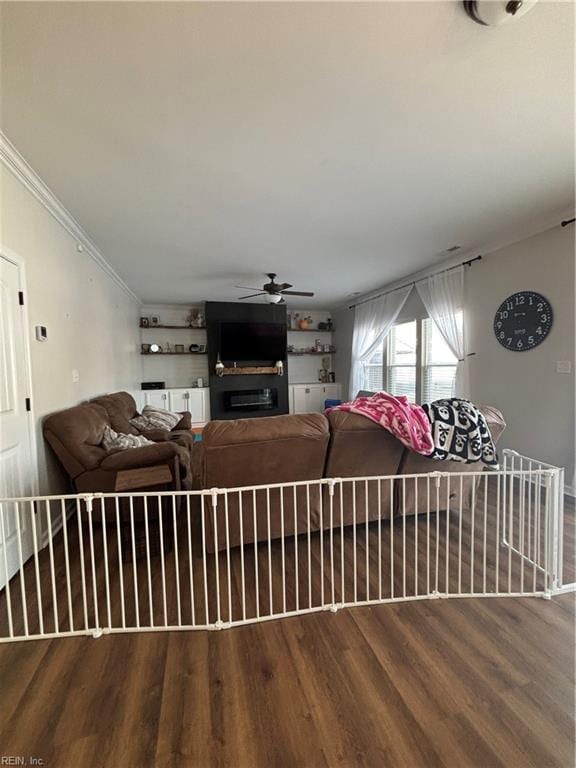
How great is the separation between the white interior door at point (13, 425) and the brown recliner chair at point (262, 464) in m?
1.15

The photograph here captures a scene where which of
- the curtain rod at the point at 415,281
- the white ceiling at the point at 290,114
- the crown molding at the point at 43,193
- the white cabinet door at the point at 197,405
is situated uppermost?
the white ceiling at the point at 290,114

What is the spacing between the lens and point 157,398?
20.3 ft

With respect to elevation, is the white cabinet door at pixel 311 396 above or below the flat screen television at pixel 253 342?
below

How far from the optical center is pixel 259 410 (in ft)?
22.3

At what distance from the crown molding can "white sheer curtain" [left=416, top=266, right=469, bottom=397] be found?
4351 mm

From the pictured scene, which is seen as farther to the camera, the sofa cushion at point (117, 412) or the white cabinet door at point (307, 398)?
the white cabinet door at point (307, 398)

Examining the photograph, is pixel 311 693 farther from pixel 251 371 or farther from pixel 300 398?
pixel 300 398

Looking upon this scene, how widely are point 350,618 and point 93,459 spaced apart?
208cm

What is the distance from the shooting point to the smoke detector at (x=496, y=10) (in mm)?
1218

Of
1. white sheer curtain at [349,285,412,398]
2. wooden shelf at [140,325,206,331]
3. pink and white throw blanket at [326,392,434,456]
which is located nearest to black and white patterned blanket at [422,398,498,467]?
pink and white throw blanket at [326,392,434,456]

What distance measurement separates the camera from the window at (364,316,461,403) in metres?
4.68

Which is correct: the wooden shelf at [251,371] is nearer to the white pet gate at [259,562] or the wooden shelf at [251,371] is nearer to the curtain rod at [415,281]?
the curtain rod at [415,281]

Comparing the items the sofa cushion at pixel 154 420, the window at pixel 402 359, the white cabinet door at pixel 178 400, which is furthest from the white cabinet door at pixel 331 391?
the sofa cushion at pixel 154 420

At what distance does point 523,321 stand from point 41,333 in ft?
14.7
